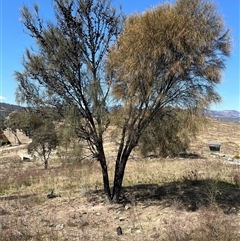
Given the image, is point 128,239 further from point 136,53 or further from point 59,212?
point 136,53

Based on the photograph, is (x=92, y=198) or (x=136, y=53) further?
(x=92, y=198)

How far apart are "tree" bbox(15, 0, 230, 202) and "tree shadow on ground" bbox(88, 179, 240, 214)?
3.69 ft

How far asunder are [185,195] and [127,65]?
470 centimetres

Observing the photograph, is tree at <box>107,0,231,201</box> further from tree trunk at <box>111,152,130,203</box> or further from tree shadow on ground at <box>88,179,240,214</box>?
tree shadow on ground at <box>88,179,240,214</box>

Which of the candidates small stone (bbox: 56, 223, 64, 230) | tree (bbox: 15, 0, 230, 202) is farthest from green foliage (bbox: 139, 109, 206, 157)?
small stone (bbox: 56, 223, 64, 230)

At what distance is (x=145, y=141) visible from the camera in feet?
36.2

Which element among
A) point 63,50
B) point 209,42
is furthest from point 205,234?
point 63,50

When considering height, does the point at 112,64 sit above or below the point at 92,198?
above

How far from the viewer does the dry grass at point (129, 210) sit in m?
7.54

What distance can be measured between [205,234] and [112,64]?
5538 millimetres

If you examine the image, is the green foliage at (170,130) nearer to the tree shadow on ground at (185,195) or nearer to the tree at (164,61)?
the tree at (164,61)

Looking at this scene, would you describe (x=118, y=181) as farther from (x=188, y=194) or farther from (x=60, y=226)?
(x=60, y=226)

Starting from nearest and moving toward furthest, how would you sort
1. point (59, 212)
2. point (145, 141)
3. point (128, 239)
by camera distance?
1. point (128, 239)
2. point (59, 212)
3. point (145, 141)

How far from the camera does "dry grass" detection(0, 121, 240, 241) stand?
754 cm
